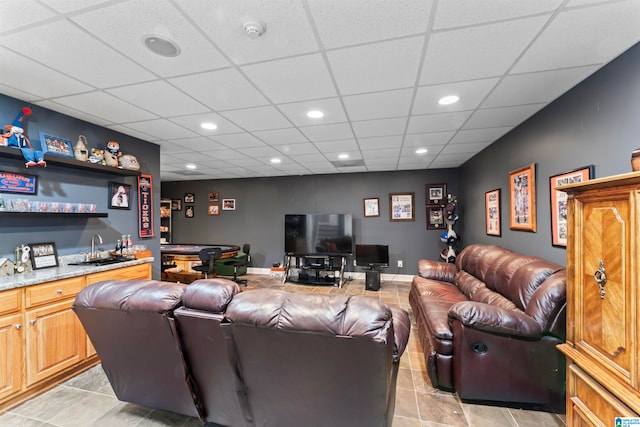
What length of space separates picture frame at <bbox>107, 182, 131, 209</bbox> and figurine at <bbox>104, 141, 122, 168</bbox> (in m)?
0.28

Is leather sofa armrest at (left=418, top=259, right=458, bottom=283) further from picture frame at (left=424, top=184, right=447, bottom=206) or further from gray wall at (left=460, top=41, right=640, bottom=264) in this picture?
picture frame at (left=424, top=184, right=447, bottom=206)

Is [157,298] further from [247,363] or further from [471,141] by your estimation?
[471,141]

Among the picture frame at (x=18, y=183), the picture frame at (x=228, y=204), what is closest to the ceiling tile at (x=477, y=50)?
the picture frame at (x=18, y=183)

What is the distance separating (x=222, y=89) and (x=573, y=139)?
10.1 feet

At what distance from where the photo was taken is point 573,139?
222 cm

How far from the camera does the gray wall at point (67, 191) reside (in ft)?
7.74

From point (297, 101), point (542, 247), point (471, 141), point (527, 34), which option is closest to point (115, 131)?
point (297, 101)

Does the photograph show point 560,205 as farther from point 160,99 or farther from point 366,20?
point 160,99

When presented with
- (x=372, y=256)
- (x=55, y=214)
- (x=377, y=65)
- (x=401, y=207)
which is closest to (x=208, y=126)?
(x=55, y=214)

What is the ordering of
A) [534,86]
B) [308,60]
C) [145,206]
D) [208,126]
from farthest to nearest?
[145,206] < [208,126] < [534,86] < [308,60]

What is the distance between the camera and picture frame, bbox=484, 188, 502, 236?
11.9 feet

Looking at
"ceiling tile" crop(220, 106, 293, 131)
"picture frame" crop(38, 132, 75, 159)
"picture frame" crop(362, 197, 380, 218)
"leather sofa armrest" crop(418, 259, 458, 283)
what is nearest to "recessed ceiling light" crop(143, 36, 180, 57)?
"ceiling tile" crop(220, 106, 293, 131)

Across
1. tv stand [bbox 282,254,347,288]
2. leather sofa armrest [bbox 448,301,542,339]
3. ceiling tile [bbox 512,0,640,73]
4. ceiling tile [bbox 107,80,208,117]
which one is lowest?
tv stand [bbox 282,254,347,288]

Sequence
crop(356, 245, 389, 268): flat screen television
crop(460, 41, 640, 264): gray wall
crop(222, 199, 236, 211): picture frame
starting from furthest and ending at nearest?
crop(222, 199, 236, 211): picture frame, crop(356, 245, 389, 268): flat screen television, crop(460, 41, 640, 264): gray wall
